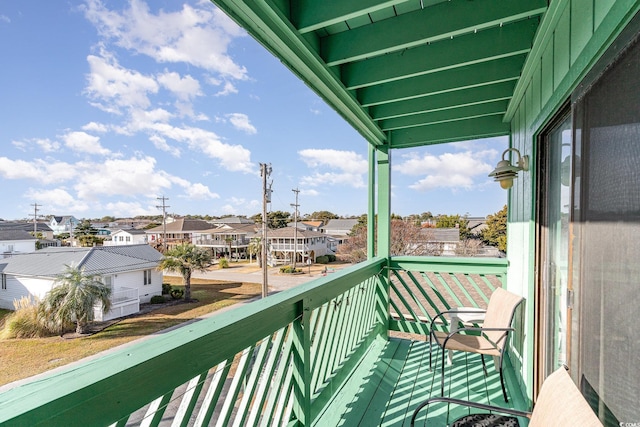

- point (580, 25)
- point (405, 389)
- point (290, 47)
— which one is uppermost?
point (290, 47)

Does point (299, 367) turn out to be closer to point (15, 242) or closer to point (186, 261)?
point (186, 261)

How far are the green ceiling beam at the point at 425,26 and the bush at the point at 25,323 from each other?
1956 mm

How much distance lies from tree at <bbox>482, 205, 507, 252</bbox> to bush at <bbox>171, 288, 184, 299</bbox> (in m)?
3.16

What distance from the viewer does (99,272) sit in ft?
5.05

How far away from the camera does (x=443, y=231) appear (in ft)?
14.4

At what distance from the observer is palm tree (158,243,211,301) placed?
2031 mm

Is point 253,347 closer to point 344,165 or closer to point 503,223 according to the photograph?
point 503,223

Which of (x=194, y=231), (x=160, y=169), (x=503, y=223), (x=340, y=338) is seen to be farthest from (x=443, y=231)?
(x=160, y=169)

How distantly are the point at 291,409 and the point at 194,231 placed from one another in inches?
60.1

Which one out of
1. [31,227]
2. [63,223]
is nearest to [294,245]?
[63,223]

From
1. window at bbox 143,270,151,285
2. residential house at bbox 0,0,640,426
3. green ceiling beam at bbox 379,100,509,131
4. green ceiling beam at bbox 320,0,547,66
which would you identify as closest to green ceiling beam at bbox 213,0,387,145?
residential house at bbox 0,0,640,426

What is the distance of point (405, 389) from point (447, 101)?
243 centimetres

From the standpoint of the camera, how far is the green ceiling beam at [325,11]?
1.56 meters

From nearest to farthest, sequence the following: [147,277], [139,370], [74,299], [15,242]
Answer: [139,370] < [74,299] < [15,242] < [147,277]
